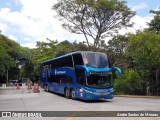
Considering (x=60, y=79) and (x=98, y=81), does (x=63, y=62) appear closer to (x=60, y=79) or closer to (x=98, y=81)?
(x=60, y=79)

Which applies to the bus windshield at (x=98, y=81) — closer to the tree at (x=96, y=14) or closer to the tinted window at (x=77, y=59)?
the tinted window at (x=77, y=59)

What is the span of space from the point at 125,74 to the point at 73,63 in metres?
11.5

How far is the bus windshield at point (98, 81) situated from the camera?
23.6 m

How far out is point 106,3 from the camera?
143ft

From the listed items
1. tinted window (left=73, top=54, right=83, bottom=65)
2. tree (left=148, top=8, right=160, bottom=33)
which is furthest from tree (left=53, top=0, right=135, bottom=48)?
tinted window (left=73, top=54, right=83, bottom=65)

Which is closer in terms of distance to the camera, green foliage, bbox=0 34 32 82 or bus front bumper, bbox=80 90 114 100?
→ bus front bumper, bbox=80 90 114 100

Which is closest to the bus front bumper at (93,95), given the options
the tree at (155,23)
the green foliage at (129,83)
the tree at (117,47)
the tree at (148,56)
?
the tree at (148,56)

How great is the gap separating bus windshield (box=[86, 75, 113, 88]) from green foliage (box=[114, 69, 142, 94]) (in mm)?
10842

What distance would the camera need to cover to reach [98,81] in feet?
78.3

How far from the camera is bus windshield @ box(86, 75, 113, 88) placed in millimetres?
23641

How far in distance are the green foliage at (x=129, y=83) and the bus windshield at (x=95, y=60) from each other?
10761 millimetres

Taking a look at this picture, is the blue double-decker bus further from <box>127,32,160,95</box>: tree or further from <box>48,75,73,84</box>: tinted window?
<box>127,32,160,95</box>: tree

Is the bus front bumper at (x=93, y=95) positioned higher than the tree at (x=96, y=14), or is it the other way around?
the tree at (x=96, y=14)

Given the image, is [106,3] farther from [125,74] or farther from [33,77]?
[33,77]
